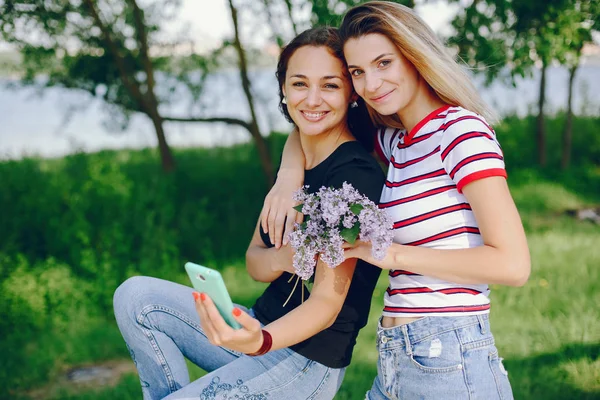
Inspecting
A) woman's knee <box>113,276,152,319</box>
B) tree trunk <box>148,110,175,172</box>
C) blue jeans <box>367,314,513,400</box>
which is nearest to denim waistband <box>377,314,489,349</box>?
blue jeans <box>367,314,513,400</box>

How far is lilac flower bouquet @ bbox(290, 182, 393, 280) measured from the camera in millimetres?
1860

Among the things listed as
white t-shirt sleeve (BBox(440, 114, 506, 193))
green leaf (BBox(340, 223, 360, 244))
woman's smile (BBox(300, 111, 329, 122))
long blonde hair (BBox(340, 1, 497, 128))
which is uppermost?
long blonde hair (BBox(340, 1, 497, 128))

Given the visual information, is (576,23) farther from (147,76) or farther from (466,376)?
(147,76)

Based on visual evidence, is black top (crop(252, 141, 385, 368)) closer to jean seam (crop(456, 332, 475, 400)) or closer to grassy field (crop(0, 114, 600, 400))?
jean seam (crop(456, 332, 475, 400))

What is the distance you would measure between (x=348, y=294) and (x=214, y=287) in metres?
0.67

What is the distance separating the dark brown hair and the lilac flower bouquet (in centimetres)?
71

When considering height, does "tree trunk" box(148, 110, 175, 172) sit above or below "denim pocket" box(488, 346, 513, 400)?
above

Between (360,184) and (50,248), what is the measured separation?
16.6 feet

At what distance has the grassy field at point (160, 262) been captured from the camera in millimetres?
4152

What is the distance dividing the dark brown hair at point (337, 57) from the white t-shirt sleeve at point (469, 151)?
0.58m

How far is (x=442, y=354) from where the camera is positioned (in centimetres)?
201

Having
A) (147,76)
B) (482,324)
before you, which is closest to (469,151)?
(482,324)

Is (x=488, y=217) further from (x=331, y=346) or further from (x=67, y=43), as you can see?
(x=67, y=43)

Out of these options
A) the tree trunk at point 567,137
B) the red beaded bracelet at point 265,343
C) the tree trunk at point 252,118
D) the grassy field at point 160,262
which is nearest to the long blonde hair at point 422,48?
the red beaded bracelet at point 265,343
